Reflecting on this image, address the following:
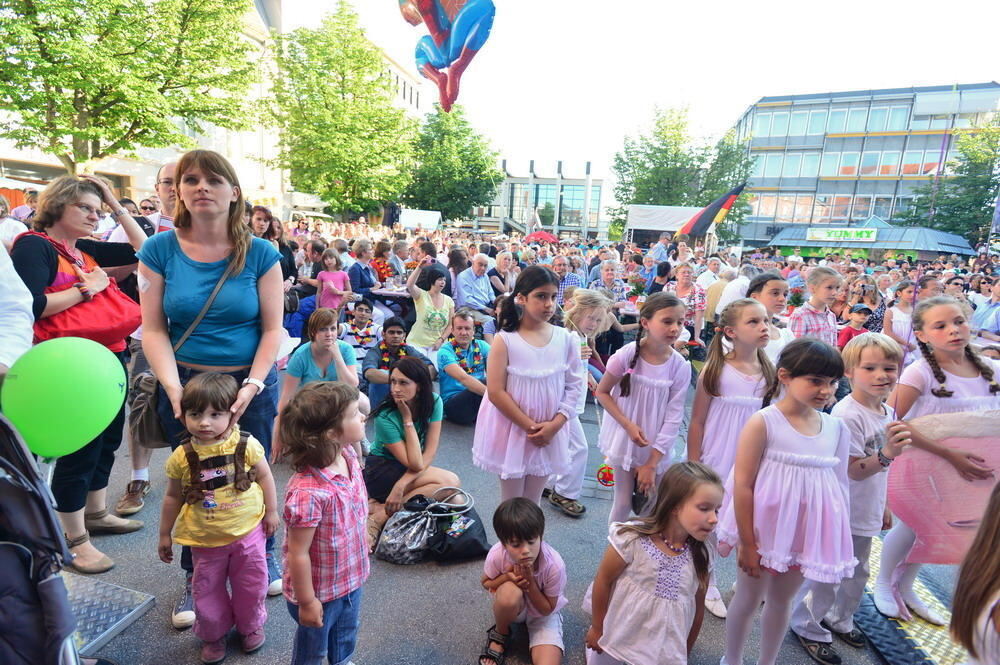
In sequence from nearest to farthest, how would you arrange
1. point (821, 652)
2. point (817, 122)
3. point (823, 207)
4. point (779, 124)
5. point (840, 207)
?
point (821, 652) → point (840, 207) → point (817, 122) → point (823, 207) → point (779, 124)

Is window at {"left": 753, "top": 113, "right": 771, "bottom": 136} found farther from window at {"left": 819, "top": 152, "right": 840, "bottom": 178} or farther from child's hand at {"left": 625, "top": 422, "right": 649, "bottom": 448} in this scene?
child's hand at {"left": 625, "top": 422, "right": 649, "bottom": 448}

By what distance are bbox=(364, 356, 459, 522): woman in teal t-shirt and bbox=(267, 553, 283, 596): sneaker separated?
743 mm

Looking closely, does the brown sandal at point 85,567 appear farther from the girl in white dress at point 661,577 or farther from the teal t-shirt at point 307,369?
the girl in white dress at point 661,577

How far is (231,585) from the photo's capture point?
2398 mm

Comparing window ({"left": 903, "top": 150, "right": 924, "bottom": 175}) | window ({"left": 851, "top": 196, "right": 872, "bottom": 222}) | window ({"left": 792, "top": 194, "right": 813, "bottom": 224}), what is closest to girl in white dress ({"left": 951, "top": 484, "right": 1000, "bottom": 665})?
window ({"left": 792, "top": 194, "right": 813, "bottom": 224})

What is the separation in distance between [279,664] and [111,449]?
5.38ft

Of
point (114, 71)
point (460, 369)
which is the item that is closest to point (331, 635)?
point (460, 369)

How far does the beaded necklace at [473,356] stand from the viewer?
5891 mm

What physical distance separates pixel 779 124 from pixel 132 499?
53957mm

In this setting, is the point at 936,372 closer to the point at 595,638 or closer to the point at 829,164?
the point at 595,638

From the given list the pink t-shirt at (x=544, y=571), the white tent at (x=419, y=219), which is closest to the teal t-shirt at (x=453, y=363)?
the pink t-shirt at (x=544, y=571)

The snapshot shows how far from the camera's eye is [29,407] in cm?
196

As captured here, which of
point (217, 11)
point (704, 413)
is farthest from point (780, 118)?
point (704, 413)

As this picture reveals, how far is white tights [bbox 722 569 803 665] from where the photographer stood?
2350 millimetres
